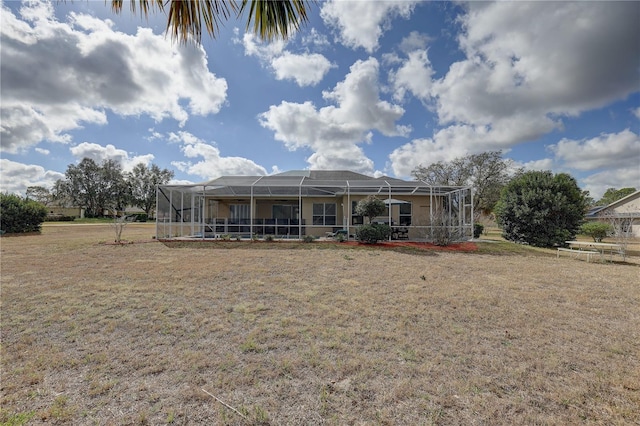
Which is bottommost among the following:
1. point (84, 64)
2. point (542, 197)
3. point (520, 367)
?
point (520, 367)

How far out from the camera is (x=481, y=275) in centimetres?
734

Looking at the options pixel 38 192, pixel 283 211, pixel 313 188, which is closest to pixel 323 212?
pixel 313 188

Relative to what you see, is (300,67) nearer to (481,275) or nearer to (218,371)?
(481,275)

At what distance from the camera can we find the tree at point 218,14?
6.71ft

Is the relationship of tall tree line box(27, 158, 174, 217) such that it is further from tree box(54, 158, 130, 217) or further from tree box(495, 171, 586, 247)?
tree box(495, 171, 586, 247)

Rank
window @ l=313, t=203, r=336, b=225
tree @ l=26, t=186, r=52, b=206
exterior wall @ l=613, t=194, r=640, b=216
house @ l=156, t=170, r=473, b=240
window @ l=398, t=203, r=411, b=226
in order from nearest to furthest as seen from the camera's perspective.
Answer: house @ l=156, t=170, r=473, b=240, window @ l=398, t=203, r=411, b=226, window @ l=313, t=203, r=336, b=225, exterior wall @ l=613, t=194, r=640, b=216, tree @ l=26, t=186, r=52, b=206

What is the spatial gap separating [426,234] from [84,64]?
54.5ft

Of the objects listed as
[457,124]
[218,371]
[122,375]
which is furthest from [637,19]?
[122,375]

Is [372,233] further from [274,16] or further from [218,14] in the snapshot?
[218,14]

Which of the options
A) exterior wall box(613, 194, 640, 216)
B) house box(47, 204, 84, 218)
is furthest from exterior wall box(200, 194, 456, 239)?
house box(47, 204, 84, 218)

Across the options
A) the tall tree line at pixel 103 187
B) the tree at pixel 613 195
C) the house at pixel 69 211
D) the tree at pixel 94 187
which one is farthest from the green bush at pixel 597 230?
the house at pixel 69 211

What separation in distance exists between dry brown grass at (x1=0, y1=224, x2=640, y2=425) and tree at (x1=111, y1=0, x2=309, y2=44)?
3.16 m

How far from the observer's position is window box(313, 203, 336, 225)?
1694 cm

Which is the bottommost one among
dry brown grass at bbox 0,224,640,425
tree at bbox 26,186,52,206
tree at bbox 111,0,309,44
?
dry brown grass at bbox 0,224,640,425
